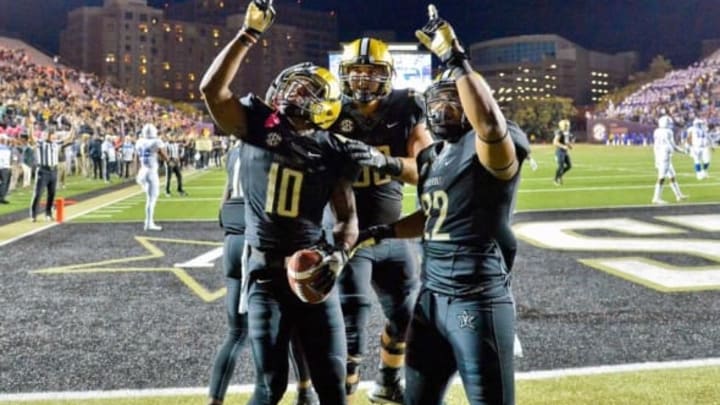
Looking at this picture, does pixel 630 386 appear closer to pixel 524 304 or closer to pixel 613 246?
pixel 524 304

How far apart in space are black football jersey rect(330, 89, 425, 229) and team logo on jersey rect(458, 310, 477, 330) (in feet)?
5.11

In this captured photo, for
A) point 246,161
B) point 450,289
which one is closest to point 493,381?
point 450,289

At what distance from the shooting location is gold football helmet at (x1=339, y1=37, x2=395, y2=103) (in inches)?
171

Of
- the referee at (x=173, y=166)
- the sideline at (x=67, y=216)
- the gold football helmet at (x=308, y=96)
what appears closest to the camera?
the gold football helmet at (x=308, y=96)

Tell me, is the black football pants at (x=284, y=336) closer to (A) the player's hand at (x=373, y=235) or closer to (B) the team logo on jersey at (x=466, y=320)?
(A) the player's hand at (x=373, y=235)

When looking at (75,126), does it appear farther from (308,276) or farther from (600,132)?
(600,132)

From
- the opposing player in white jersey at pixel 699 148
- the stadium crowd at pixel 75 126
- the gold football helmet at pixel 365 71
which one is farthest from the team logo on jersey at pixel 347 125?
the opposing player in white jersey at pixel 699 148

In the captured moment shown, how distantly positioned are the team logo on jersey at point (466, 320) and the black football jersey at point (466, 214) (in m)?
0.11

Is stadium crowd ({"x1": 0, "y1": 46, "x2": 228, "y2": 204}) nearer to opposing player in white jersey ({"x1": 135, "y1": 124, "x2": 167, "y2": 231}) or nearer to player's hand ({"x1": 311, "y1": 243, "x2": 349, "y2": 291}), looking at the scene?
opposing player in white jersey ({"x1": 135, "y1": 124, "x2": 167, "y2": 231})

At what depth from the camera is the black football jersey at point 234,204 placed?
4.46m

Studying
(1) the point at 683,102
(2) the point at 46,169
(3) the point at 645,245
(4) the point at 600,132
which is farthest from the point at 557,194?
(4) the point at 600,132

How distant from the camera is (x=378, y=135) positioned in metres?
4.56

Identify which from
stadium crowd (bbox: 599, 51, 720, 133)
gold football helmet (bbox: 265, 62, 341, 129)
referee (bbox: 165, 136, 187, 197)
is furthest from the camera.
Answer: stadium crowd (bbox: 599, 51, 720, 133)

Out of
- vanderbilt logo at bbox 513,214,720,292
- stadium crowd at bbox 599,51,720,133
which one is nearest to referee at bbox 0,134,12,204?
vanderbilt logo at bbox 513,214,720,292
